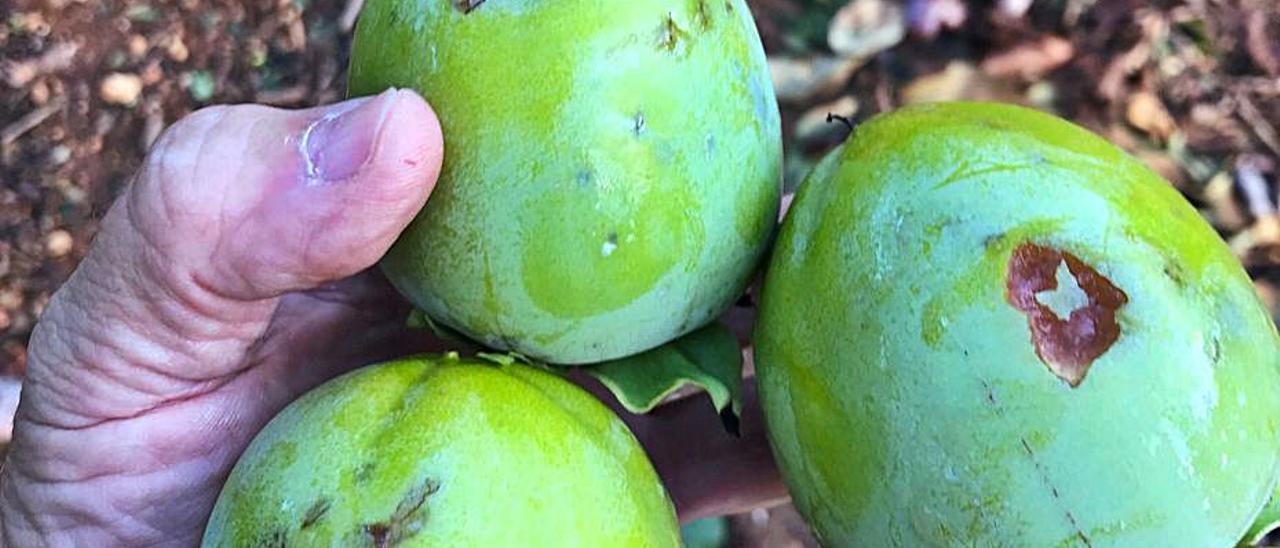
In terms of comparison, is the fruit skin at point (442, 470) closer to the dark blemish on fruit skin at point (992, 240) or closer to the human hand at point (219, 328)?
the human hand at point (219, 328)

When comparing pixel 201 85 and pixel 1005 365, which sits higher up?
pixel 1005 365

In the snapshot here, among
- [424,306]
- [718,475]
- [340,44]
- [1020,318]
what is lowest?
[718,475]

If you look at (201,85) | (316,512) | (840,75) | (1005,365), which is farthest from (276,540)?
(840,75)

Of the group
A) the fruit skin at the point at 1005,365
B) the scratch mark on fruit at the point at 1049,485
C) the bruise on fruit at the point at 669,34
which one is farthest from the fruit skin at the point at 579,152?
the scratch mark on fruit at the point at 1049,485

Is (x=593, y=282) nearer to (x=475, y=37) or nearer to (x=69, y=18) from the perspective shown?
(x=475, y=37)

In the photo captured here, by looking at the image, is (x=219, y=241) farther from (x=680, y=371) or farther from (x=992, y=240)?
(x=992, y=240)

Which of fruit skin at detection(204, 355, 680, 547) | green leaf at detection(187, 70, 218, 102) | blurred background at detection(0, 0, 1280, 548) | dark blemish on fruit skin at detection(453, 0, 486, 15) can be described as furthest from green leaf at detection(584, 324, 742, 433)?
green leaf at detection(187, 70, 218, 102)

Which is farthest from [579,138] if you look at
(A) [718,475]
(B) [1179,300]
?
(A) [718,475]
